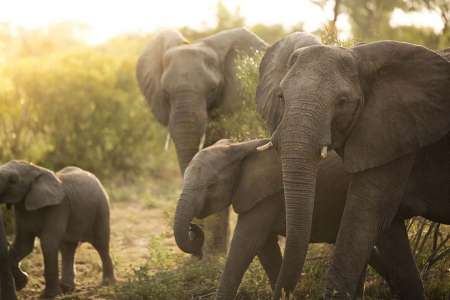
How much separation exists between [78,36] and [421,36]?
3867 centimetres

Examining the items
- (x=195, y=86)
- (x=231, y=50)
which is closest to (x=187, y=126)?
(x=195, y=86)

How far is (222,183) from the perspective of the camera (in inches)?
235

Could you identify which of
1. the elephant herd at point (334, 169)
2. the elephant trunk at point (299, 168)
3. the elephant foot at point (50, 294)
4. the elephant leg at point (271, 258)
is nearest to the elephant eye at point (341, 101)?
the elephant herd at point (334, 169)

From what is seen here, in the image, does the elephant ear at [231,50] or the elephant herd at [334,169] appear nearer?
the elephant herd at [334,169]

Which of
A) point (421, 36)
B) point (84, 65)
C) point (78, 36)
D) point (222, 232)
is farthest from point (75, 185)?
point (78, 36)

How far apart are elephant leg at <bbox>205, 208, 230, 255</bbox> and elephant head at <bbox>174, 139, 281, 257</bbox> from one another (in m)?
2.51

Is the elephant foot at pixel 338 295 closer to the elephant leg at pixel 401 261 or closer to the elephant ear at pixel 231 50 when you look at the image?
the elephant leg at pixel 401 261

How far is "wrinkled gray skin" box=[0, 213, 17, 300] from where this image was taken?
6359 mm

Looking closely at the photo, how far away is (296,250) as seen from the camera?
518 cm

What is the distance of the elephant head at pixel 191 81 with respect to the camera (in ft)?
26.4

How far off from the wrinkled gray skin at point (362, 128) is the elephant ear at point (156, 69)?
354cm

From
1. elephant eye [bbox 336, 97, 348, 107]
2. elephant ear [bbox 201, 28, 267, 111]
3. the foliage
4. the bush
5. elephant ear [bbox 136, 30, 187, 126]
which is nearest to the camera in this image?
elephant eye [bbox 336, 97, 348, 107]

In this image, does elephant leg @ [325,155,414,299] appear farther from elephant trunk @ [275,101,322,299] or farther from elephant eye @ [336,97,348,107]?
elephant eye @ [336,97,348,107]

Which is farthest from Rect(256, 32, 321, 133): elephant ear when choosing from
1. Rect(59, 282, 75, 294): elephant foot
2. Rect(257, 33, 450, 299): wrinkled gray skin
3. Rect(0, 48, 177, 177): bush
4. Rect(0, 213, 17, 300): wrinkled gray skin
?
Rect(0, 48, 177, 177): bush
